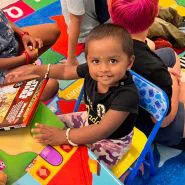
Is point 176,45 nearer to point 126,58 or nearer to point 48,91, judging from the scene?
point 48,91

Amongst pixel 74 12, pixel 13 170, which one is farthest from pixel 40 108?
pixel 74 12

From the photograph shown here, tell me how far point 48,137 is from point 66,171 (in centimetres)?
11

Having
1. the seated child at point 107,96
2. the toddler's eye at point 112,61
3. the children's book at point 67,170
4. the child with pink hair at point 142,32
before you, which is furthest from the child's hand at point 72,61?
the children's book at point 67,170

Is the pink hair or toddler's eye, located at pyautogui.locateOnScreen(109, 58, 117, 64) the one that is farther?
the pink hair

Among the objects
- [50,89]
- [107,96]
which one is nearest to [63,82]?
[50,89]

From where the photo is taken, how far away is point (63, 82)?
1754 millimetres

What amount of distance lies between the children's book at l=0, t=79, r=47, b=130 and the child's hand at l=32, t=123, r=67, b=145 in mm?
38

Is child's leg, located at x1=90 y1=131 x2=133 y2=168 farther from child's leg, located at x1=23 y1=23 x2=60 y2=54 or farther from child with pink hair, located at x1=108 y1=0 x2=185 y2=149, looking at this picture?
child's leg, located at x1=23 y1=23 x2=60 y2=54

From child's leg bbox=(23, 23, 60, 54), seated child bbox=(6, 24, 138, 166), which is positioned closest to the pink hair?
seated child bbox=(6, 24, 138, 166)

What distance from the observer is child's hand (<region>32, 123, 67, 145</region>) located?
0.87 m

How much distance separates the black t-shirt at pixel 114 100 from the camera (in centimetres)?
94

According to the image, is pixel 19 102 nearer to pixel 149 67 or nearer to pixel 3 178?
pixel 3 178

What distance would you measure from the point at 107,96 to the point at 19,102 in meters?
0.26

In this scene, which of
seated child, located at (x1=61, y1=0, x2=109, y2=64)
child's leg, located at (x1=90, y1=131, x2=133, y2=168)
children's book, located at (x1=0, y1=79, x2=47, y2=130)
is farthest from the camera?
seated child, located at (x1=61, y1=0, x2=109, y2=64)
